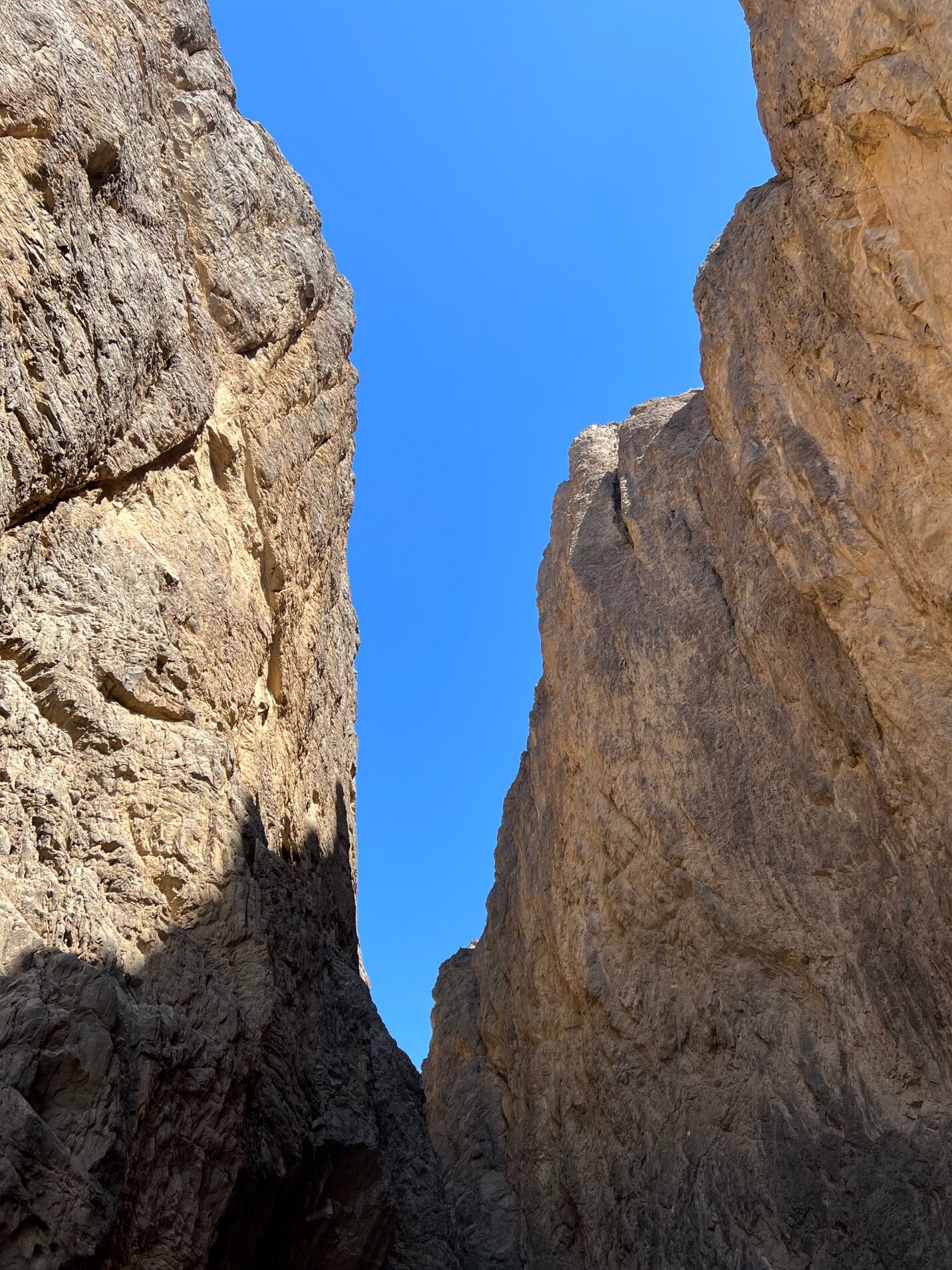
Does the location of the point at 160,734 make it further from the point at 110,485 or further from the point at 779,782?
the point at 779,782

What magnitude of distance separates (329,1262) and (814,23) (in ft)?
49.7

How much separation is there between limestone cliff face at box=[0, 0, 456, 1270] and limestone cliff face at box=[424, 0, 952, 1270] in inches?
176

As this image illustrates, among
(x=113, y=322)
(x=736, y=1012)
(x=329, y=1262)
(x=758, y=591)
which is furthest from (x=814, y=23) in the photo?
(x=329, y=1262)

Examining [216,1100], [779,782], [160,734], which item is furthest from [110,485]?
[779,782]

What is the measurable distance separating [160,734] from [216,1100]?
3.05 m

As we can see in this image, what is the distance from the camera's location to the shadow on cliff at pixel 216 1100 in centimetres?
673

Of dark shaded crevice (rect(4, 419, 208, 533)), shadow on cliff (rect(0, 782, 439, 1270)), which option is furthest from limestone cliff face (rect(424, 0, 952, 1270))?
dark shaded crevice (rect(4, 419, 208, 533))

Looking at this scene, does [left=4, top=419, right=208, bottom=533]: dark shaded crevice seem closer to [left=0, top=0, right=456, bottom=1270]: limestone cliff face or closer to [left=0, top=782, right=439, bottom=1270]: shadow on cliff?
[left=0, top=0, right=456, bottom=1270]: limestone cliff face

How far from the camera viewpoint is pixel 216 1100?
834 cm

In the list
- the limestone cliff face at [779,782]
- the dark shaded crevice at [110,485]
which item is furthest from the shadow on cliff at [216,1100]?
the limestone cliff face at [779,782]

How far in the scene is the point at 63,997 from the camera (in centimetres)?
715

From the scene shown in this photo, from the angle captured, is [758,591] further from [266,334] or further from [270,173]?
[270,173]

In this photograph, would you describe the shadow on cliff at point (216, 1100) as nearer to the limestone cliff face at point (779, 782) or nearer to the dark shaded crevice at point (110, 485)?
the dark shaded crevice at point (110, 485)

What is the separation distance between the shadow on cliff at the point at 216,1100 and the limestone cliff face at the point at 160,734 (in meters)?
0.03
